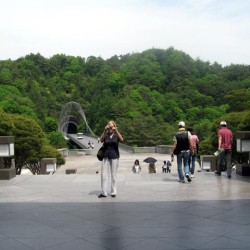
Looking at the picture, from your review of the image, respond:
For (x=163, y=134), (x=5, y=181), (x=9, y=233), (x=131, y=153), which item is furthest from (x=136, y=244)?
(x=163, y=134)

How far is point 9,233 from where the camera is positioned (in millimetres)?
5520

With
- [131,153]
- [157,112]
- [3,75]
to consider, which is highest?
[3,75]

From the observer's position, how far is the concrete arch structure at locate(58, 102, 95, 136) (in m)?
123

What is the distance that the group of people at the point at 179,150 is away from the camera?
332 inches

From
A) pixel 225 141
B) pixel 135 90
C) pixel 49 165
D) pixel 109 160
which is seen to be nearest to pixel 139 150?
pixel 49 165

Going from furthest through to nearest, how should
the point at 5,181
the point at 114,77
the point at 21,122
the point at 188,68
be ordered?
the point at 188,68 → the point at 114,77 → the point at 21,122 → the point at 5,181

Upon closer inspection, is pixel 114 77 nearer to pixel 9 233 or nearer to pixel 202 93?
pixel 202 93

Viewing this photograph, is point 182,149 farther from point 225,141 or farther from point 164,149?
point 164,149

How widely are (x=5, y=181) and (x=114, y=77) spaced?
127651 mm

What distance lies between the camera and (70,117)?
13375 cm

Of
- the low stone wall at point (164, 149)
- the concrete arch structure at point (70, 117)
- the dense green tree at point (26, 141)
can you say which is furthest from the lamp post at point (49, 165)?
the concrete arch structure at point (70, 117)

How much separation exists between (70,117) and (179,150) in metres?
125

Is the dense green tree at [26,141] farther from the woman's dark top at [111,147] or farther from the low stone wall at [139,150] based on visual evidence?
the low stone wall at [139,150]

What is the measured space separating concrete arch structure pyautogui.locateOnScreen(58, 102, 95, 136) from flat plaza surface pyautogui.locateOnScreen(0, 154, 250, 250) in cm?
11108
